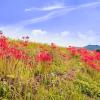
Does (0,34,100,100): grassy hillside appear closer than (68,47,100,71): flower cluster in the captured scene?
Yes

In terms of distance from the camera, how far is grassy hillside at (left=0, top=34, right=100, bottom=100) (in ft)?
36.6

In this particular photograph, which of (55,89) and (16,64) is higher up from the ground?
(16,64)

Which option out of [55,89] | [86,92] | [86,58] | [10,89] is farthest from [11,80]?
[86,58]

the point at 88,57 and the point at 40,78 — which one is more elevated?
the point at 88,57

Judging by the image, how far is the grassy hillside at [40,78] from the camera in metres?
11.2

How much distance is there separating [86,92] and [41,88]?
9.20ft

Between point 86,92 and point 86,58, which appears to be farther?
point 86,58

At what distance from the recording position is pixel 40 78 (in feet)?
41.8

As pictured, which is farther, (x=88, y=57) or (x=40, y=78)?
(x=88, y=57)

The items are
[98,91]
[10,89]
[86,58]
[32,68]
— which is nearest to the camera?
[10,89]

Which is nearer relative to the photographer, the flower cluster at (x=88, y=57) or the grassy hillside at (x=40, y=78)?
the grassy hillside at (x=40, y=78)

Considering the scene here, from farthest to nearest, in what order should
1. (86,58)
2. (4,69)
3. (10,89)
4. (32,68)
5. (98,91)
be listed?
(86,58) → (98,91) → (32,68) → (4,69) → (10,89)

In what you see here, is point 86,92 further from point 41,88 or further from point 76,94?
point 41,88

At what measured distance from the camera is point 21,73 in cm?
1195
